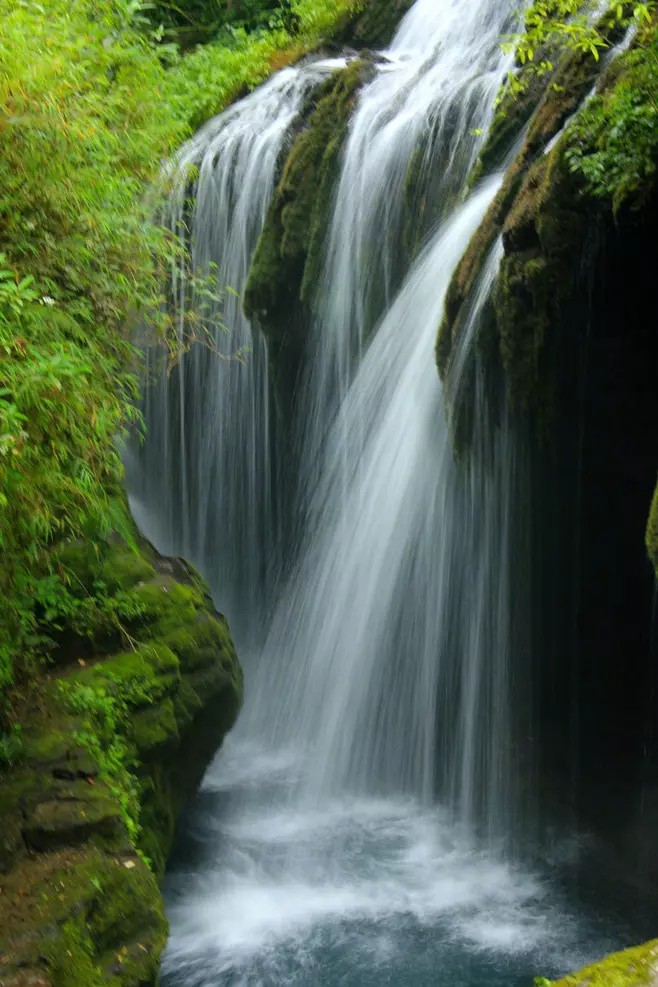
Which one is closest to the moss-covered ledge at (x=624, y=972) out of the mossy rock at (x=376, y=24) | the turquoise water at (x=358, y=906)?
the turquoise water at (x=358, y=906)

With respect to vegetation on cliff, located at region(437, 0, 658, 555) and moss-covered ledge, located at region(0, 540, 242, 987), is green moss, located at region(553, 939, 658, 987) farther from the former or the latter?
vegetation on cliff, located at region(437, 0, 658, 555)

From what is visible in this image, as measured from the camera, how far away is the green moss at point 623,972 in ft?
7.54

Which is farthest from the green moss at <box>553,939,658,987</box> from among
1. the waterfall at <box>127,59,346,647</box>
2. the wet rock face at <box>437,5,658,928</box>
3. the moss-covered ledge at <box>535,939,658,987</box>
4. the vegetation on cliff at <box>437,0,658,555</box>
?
the waterfall at <box>127,59,346,647</box>

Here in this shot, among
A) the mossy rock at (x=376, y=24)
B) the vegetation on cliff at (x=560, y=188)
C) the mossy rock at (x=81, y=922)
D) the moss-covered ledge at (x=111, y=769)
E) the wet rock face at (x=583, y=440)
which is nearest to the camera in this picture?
the mossy rock at (x=81, y=922)

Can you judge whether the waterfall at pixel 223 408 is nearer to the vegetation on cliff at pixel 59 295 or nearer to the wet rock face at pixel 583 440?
the vegetation on cliff at pixel 59 295

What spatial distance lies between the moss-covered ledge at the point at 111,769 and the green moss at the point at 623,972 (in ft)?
5.80

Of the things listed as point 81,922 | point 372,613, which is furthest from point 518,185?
point 81,922

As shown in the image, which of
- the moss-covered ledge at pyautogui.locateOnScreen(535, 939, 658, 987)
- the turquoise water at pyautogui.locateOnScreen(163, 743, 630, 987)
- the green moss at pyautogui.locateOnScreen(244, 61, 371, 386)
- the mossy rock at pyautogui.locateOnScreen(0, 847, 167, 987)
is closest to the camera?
the moss-covered ledge at pyautogui.locateOnScreen(535, 939, 658, 987)

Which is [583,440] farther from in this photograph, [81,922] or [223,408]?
[223,408]

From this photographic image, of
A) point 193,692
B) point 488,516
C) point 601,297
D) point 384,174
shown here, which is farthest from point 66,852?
point 384,174

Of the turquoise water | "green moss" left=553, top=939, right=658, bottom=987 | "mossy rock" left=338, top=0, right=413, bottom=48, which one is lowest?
the turquoise water

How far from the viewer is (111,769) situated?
4227 mm

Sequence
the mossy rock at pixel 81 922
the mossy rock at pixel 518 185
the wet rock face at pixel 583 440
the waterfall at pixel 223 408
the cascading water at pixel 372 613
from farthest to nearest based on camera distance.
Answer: the waterfall at pixel 223 408, the mossy rock at pixel 518 185, the cascading water at pixel 372 613, the wet rock face at pixel 583 440, the mossy rock at pixel 81 922

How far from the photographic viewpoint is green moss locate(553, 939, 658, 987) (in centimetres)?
230
